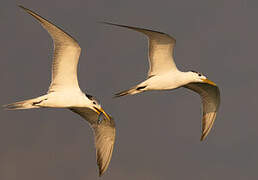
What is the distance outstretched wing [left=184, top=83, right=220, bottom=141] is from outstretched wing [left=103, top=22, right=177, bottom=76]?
324 centimetres

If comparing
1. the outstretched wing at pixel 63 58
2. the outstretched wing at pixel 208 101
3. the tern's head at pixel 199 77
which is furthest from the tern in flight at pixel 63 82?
the outstretched wing at pixel 208 101

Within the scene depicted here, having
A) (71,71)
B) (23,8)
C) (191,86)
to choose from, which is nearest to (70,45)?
(71,71)

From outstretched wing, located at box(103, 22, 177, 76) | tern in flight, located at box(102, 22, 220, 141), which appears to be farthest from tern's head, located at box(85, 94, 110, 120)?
outstretched wing, located at box(103, 22, 177, 76)

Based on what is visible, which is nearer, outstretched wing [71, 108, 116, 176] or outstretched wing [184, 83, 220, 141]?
outstretched wing [71, 108, 116, 176]

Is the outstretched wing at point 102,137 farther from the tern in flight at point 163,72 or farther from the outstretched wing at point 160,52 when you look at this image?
the outstretched wing at point 160,52

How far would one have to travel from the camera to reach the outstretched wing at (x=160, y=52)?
32.3m

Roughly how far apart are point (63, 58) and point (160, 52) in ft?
16.3

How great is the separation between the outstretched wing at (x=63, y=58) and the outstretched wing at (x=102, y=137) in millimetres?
3553

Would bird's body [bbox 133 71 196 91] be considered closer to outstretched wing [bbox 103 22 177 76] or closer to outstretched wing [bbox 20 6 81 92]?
outstretched wing [bbox 103 22 177 76]

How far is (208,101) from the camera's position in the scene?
36250 mm

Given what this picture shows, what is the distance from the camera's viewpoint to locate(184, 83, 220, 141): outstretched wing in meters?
35.8

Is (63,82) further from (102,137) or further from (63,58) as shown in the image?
(102,137)

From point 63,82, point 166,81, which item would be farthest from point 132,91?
point 63,82

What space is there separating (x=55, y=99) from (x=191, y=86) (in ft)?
28.7
